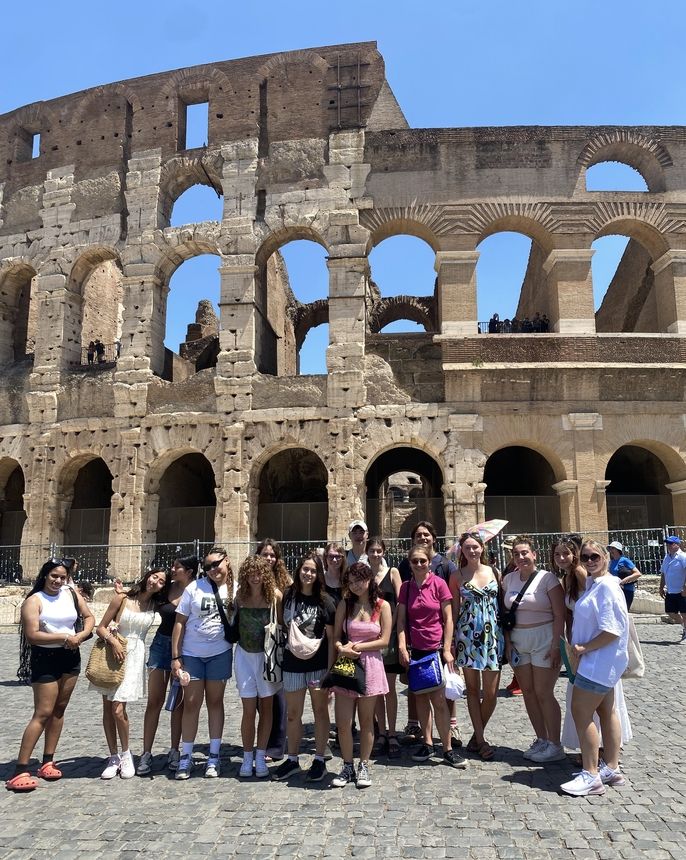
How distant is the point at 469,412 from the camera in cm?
1466

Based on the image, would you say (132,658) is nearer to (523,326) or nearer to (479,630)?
(479,630)

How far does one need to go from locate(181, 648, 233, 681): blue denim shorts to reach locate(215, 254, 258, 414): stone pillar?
1068 centimetres

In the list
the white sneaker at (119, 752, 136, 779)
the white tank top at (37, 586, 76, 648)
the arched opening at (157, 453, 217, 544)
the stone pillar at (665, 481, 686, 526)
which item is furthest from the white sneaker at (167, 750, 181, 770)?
the stone pillar at (665, 481, 686, 526)

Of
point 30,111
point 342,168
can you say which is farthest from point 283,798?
point 30,111

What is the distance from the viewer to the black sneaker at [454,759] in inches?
183

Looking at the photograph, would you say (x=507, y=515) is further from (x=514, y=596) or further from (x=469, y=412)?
(x=514, y=596)

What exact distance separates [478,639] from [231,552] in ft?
33.7

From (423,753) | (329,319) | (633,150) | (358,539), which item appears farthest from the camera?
(633,150)

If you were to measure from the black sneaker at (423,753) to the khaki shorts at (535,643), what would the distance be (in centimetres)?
98

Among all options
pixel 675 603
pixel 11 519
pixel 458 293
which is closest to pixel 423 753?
pixel 675 603

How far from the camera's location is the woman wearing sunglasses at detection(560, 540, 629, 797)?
4199 mm

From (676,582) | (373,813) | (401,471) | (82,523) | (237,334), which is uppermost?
(237,334)

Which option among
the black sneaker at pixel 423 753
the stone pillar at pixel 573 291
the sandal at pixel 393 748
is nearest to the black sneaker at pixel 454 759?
the black sneaker at pixel 423 753

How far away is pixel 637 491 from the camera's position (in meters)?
18.2
